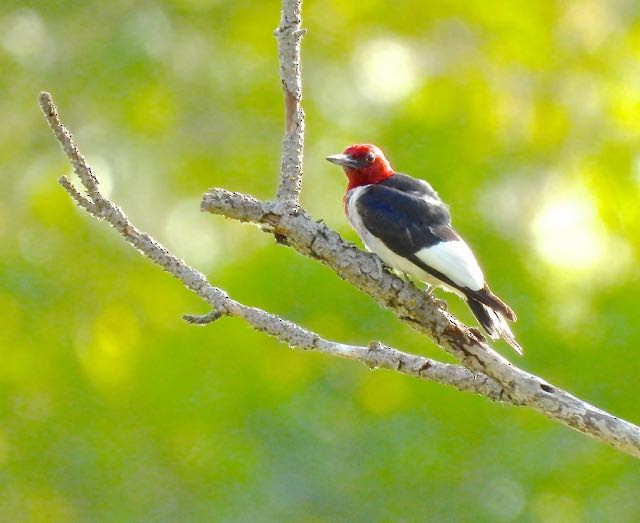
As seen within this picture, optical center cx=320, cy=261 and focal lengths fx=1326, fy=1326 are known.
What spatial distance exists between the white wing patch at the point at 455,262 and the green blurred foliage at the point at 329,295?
1.71 metres

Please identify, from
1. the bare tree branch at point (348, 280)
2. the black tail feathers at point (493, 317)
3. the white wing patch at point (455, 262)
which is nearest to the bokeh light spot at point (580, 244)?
the white wing patch at point (455, 262)

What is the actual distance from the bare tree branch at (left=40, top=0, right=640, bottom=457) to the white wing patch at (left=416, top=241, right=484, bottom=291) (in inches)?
20.2

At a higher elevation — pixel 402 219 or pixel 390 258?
pixel 402 219

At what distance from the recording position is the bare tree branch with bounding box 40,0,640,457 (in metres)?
2.72

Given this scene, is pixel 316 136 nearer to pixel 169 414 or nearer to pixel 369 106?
pixel 369 106

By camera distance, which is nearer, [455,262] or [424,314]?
[424,314]

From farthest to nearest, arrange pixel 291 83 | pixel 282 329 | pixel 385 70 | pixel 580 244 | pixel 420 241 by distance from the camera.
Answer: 1. pixel 385 70
2. pixel 580 244
3. pixel 420 241
4. pixel 291 83
5. pixel 282 329

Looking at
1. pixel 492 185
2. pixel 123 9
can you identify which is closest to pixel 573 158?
pixel 492 185

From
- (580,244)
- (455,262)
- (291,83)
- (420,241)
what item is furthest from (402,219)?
(580,244)

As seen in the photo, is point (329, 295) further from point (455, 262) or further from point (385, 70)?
point (385, 70)

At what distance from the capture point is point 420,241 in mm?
3705

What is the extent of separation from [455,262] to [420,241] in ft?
0.49

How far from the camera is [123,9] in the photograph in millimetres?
9086

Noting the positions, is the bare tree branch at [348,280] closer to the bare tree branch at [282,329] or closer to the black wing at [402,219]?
the bare tree branch at [282,329]
